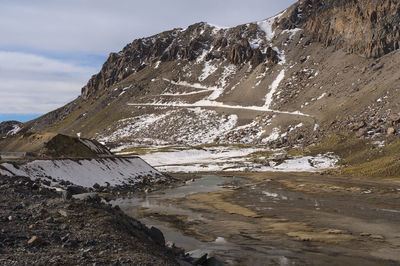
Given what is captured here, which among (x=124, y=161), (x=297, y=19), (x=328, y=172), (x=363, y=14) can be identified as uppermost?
(x=297, y=19)

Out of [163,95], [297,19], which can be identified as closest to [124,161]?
[163,95]

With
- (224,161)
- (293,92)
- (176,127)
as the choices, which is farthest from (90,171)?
(176,127)

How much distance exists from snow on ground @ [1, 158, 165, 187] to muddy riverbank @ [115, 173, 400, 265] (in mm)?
6706

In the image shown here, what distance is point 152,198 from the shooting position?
37125 millimetres

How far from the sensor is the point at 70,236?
12.5 meters

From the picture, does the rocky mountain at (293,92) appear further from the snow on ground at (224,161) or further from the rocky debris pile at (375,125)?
the snow on ground at (224,161)

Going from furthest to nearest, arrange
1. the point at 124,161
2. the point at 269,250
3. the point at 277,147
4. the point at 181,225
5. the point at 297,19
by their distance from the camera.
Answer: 1. the point at 297,19
2. the point at 277,147
3. the point at 124,161
4. the point at 181,225
5. the point at 269,250

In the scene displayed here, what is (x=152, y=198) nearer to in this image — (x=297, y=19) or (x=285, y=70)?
(x=285, y=70)

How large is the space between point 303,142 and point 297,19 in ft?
415

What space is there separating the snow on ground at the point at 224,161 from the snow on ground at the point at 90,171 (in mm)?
24857

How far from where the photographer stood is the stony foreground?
10.3 metres

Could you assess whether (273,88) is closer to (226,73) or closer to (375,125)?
(226,73)

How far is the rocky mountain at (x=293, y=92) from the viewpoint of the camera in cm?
9531

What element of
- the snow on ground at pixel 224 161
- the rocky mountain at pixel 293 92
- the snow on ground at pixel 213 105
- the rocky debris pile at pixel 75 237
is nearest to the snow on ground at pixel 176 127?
the rocky mountain at pixel 293 92
